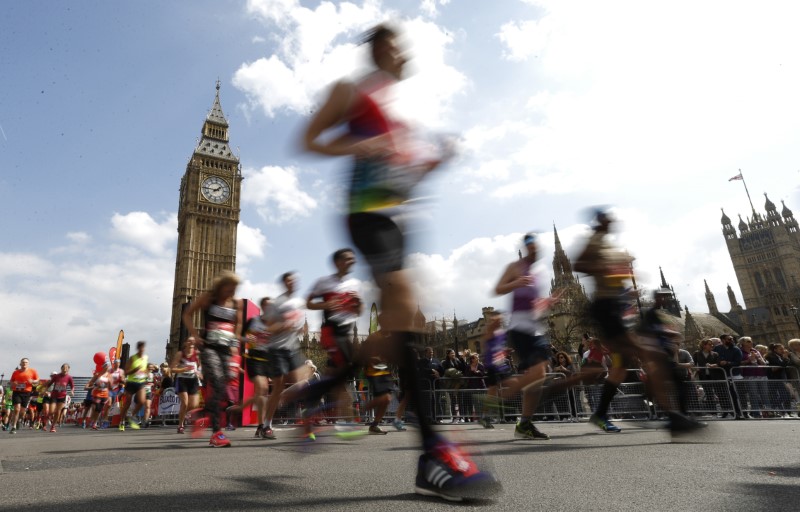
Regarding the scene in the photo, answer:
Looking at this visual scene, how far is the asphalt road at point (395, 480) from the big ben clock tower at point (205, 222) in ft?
231

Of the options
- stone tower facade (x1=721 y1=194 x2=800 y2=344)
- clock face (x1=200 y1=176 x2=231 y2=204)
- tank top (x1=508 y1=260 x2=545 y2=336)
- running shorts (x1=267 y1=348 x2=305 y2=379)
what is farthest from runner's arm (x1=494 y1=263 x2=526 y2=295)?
stone tower facade (x1=721 y1=194 x2=800 y2=344)

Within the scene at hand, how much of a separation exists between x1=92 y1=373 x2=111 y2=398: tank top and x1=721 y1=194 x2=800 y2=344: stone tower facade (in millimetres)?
98519

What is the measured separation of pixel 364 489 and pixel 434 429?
0.48m

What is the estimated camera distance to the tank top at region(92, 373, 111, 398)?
12.2 meters

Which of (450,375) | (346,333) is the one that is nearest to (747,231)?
(450,375)

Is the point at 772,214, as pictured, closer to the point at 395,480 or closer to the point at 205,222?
the point at 205,222

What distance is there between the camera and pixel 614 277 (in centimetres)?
408

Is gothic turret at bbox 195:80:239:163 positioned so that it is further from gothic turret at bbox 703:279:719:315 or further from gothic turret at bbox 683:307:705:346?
gothic turret at bbox 703:279:719:315

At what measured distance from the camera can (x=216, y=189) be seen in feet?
242

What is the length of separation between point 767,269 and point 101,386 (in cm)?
11686

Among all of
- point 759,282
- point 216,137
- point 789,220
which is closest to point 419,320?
point 216,137

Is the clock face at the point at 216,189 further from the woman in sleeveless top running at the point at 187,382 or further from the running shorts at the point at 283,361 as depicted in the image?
the running shorts at the point at 283,361

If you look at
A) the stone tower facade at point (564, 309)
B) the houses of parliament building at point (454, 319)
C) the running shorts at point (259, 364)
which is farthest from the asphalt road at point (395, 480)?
the houses of parliament building at point (454, 319)

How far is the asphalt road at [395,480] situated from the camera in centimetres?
180
